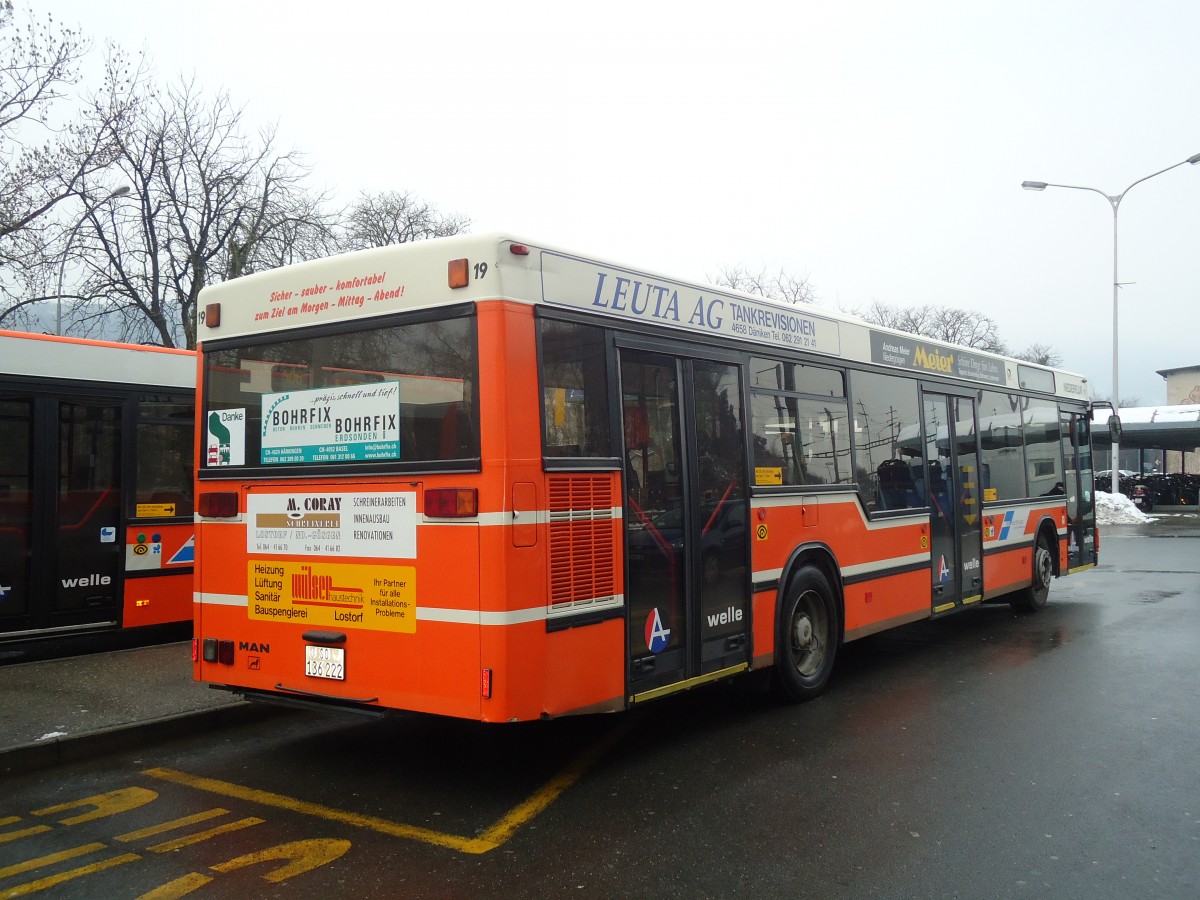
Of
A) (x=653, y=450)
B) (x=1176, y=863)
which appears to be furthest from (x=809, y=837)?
(x=653, y=450)

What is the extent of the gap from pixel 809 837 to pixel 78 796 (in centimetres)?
404

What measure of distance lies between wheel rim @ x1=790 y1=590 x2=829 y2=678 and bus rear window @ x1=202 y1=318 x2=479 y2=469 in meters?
3.47

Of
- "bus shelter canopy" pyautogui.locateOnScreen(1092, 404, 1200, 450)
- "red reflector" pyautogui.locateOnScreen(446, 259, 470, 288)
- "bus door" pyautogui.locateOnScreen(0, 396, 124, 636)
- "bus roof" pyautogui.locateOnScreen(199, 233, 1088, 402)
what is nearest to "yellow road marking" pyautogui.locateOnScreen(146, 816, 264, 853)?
"bus roof" pyautogui.locateOnScreen(199, 233, 1088, 402)

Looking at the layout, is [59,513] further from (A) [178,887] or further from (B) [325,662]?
(A) [178,887]

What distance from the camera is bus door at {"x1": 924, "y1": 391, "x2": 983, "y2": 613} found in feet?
31.5

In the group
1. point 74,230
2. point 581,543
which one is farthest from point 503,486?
point 74,230

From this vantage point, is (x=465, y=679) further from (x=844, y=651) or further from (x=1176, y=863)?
(x=844, y=651)

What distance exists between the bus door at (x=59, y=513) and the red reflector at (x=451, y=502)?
529 centimetres

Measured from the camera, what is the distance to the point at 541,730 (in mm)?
7008

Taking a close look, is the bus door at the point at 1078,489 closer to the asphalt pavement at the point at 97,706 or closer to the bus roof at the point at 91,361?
the asphalt pavement at the point at 97,706

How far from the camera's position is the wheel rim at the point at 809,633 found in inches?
300

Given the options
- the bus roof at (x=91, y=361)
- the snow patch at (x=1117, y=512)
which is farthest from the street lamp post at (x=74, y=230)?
the snow patch at (x=1117, y=512)

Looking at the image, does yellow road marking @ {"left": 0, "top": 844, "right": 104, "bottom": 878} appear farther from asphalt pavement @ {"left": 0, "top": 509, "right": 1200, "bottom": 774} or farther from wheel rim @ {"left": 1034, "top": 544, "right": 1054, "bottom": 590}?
wheel rim @ {"left": 1034, "top": 544, "right": 1054, "bottom": 590}

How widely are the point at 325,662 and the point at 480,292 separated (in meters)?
2.29
